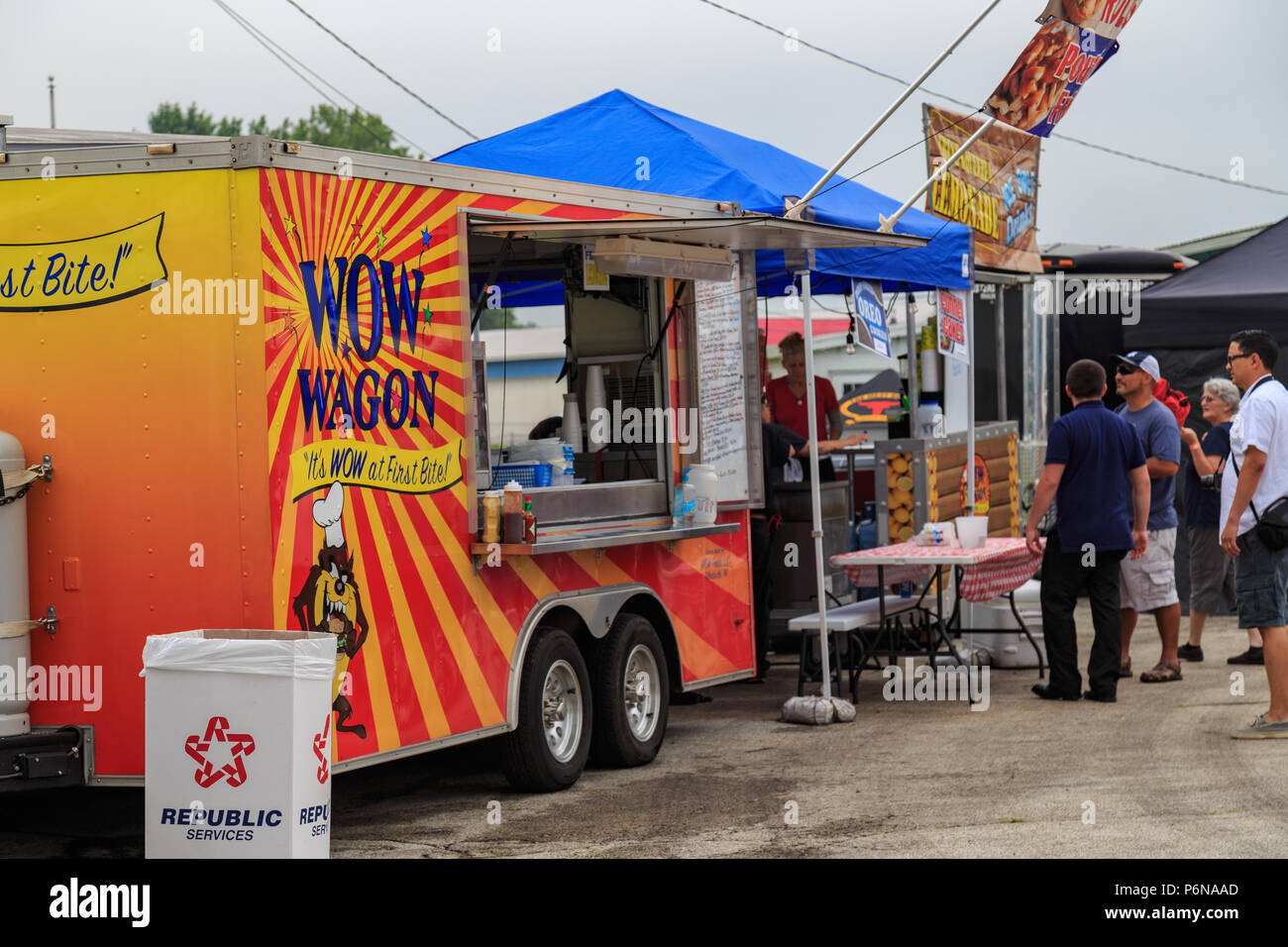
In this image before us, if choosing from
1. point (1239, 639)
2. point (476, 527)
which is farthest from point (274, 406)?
point (1239, 639)

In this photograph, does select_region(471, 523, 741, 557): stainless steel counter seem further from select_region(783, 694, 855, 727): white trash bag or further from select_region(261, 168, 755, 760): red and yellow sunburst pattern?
select_region(783, 694, 855, 727): white trash bag

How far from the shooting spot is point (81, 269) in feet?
19.6

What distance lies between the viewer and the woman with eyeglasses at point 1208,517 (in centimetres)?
1084

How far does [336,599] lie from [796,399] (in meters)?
6.29

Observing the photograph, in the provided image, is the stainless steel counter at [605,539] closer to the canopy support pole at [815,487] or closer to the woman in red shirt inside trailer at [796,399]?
the canopy support pole at [815,487]

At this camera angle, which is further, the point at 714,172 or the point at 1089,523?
the point at 714,172

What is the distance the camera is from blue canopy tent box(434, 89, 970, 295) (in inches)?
391

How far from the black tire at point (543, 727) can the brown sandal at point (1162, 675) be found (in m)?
4.29

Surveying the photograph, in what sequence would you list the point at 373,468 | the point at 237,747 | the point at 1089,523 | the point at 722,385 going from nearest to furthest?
the point at 237,747, the point at 373,468, the point at 722,385, the point at 1089,523

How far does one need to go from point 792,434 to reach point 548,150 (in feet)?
8.32

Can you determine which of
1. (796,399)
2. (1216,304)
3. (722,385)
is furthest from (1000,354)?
(722,385)

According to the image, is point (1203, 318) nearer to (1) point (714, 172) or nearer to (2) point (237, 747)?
(1) point (714, 172)

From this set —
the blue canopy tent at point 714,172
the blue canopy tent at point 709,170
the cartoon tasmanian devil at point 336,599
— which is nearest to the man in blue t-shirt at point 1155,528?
the blue canopy tent at point 714,172

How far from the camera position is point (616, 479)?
850 centimetres
